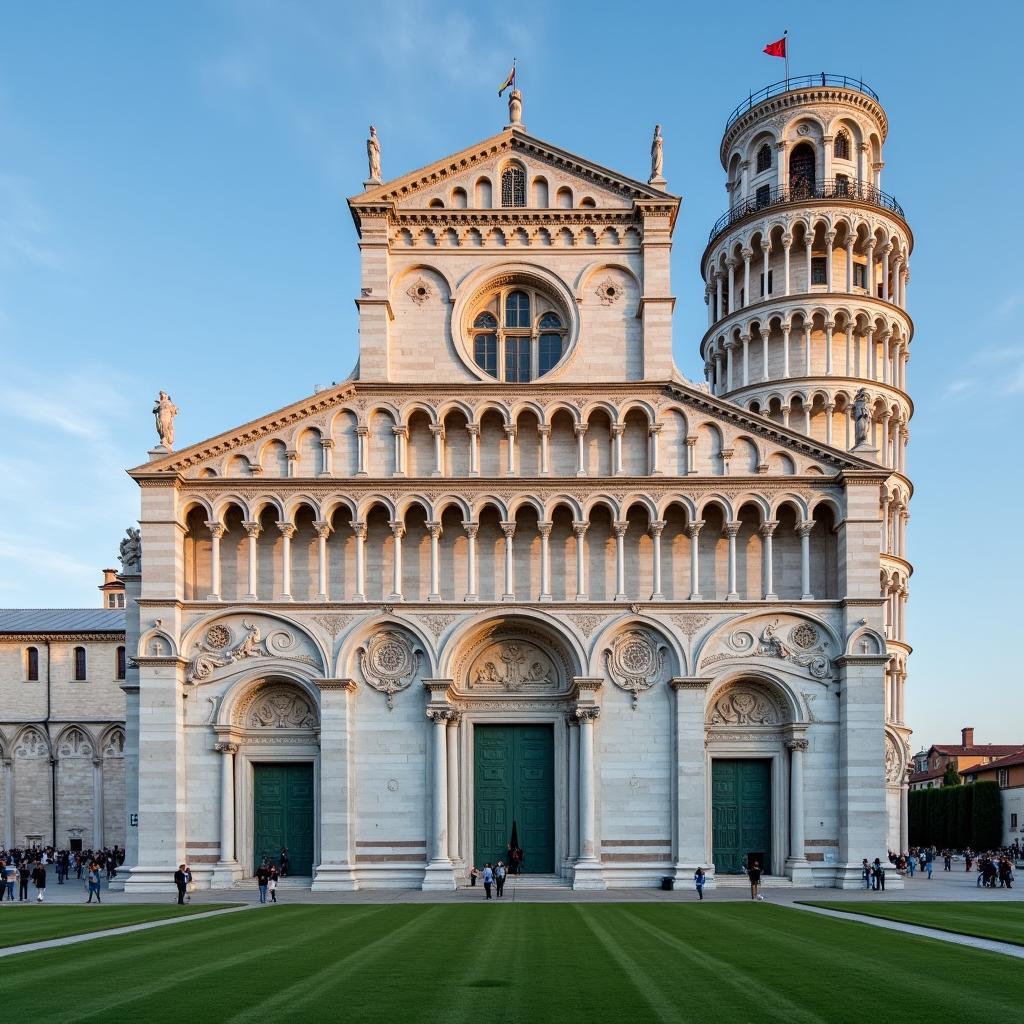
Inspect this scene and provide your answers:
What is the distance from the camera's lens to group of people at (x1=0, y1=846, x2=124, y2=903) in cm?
3687

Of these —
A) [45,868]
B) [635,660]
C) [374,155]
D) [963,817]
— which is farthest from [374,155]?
[963,817]

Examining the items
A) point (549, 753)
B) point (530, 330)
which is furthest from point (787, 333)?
point (549, 753)

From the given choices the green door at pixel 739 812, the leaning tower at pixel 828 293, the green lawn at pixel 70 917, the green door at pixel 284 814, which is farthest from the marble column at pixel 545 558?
the leaning tower at pixel 828 293

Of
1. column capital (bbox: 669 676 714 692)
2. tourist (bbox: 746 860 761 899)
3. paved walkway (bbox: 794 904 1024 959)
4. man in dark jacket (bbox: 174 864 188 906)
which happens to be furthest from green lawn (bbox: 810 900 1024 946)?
man in dark jacket (bbox: 174 864 188 906)

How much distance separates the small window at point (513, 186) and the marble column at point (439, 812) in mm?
20243

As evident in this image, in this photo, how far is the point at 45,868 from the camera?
4850 cm

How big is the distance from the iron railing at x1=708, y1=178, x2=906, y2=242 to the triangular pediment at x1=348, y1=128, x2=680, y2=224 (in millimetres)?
19363

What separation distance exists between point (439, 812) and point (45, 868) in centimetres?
2119

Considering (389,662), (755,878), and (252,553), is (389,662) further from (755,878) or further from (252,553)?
(755,878)

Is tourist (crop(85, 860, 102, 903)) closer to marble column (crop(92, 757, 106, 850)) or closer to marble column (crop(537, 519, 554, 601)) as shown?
marble column (crop(537, 519, 554, 601))

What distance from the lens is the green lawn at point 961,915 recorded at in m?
24.7

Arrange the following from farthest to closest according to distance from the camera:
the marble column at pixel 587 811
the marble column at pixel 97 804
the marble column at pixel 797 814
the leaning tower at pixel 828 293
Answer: the marble column at pixel 97 804 < the leaning tower at pixel 828 293 < the marble column at pixel 797 814 < the marble column at pixel 587 811

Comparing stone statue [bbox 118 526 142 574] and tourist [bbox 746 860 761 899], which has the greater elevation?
stone statue [bbox 118 526 142 574]

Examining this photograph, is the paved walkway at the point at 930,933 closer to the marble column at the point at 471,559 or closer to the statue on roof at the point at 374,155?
the marble column at the point at 471,559
